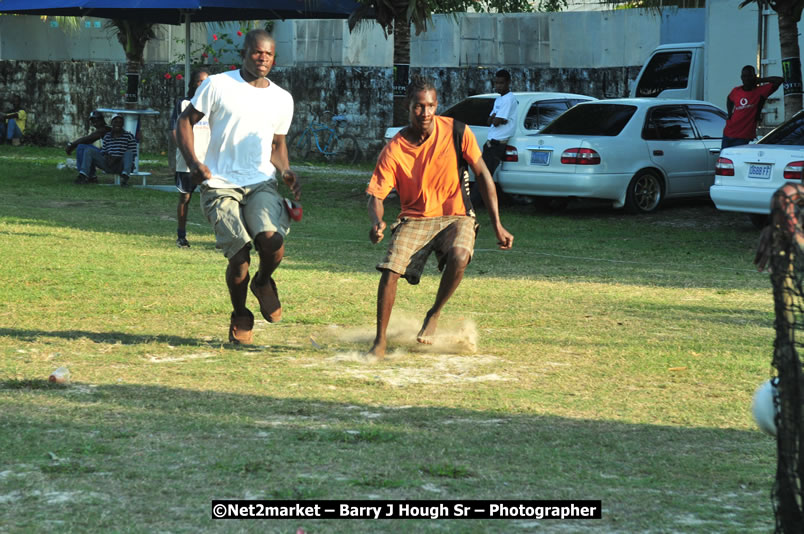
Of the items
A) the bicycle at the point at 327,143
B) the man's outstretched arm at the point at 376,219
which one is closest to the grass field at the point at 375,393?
the man's outstretched arm at the point at 376,219

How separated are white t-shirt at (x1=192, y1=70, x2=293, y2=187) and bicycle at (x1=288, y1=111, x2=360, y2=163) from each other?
63.6 feet

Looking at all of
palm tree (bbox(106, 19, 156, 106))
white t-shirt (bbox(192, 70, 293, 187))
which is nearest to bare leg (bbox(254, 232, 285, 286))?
white t-shirt (bbox(192, 70, 293, 187))

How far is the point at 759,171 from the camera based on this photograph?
13.1 meters

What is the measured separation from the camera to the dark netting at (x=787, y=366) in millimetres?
3338

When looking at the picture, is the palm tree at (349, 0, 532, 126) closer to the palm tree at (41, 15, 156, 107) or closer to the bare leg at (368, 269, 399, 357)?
the palm tree at (41, 15, 156, 107)

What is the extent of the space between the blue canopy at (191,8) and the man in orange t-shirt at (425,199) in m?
10.3

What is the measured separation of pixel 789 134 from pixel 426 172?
7.72m

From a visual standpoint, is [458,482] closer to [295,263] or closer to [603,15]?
[295,263]

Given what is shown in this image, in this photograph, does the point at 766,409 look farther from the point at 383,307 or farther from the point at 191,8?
the point at 191,8

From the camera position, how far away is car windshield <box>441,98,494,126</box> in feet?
56.2

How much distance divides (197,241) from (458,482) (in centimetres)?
888

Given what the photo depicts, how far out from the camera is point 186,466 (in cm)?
451

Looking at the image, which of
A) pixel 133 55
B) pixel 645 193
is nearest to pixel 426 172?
pixel 645 193

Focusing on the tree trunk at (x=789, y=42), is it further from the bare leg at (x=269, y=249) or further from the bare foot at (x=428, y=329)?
the bare leg at (x=269, y=249)
